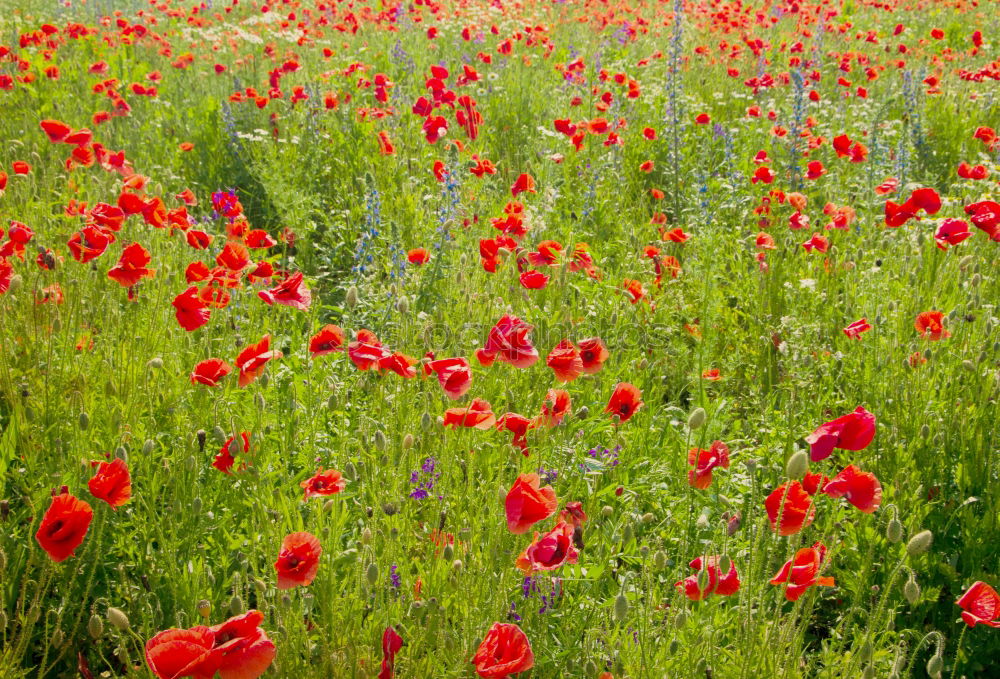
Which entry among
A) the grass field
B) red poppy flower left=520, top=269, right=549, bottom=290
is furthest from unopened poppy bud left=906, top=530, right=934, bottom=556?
red poppy flower left=520, top=269, right=549, bottom=290

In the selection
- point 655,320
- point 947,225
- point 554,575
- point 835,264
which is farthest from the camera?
point 835,264

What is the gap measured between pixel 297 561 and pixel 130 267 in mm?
1033

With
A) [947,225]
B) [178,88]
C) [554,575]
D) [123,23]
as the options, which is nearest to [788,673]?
[554,575]

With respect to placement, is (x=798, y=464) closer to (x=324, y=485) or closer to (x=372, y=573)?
(x=372, y=573)

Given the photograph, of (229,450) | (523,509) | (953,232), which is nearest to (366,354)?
(229,450)

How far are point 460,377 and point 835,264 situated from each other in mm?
2565

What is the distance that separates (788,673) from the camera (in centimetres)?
155

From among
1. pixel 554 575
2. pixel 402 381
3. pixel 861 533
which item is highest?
pixel 402 381

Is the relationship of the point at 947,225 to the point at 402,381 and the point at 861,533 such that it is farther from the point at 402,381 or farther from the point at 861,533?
the point at 402,381

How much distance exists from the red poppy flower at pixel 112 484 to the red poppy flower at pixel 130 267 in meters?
0.65

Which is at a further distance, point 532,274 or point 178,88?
point 178,88

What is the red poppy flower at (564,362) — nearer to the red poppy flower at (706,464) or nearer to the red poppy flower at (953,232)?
the red poppy flower at (706,464)

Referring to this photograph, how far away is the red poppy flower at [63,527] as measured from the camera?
1.37m

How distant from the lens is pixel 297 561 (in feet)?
4.76
